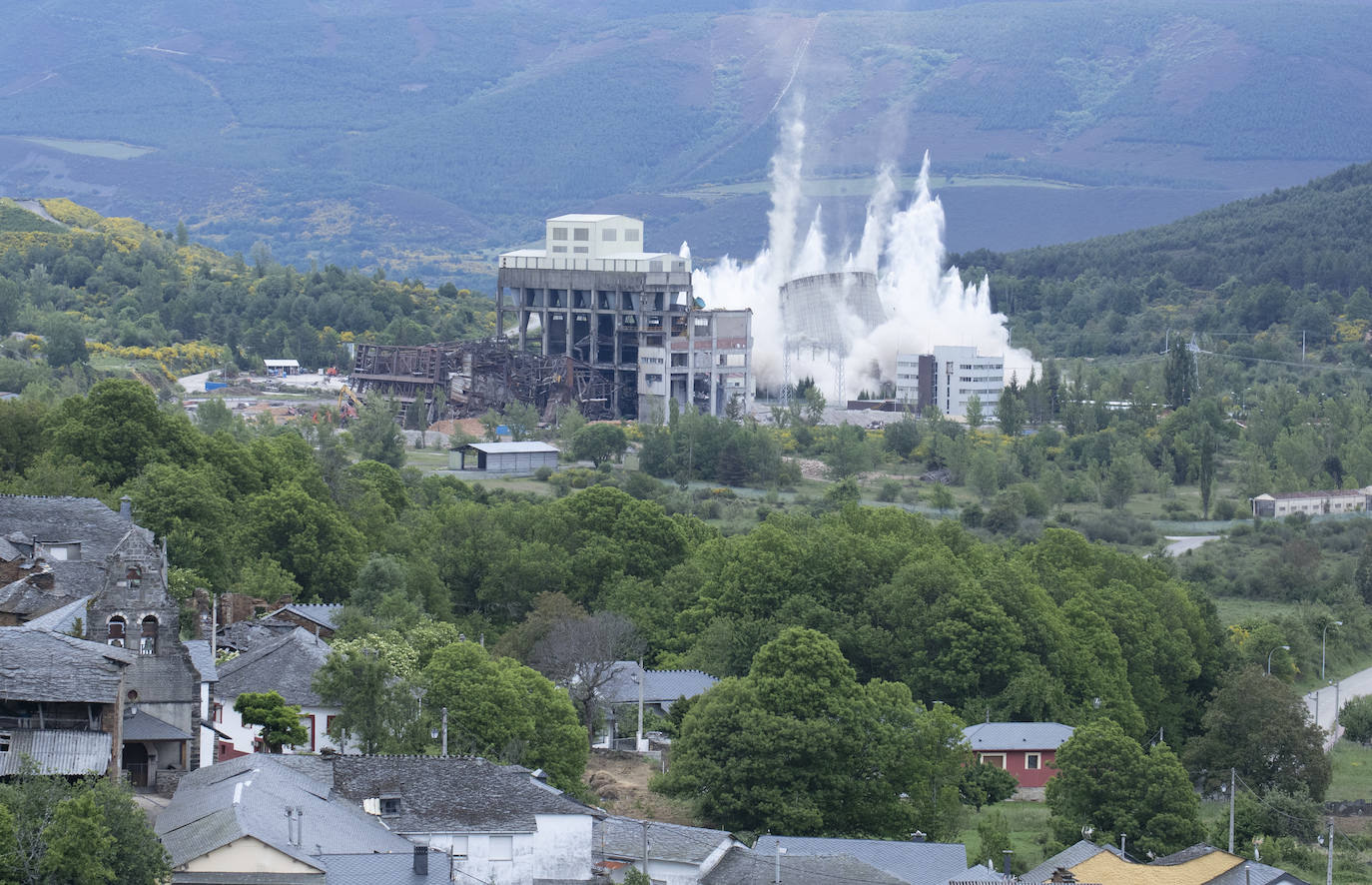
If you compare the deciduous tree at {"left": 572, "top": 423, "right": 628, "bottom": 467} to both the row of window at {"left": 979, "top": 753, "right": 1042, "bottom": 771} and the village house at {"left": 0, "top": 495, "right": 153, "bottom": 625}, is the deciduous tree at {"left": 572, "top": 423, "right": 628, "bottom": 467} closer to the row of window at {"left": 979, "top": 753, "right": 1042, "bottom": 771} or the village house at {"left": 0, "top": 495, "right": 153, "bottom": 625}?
the row of window at {"left": 979, "top": 753, "right": 1042, "bottom": 771}

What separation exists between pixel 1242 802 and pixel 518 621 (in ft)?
80.4

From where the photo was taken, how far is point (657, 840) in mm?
47094

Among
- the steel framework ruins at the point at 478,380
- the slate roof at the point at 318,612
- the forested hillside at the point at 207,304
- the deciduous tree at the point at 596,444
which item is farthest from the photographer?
the forested hillside at the point at 207,304

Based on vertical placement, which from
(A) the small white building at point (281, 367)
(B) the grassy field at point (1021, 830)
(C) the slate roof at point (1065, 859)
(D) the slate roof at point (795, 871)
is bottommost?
(B) the grassy field at point (1021, 830)

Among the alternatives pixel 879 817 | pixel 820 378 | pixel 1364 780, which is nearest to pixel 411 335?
pixel 820 378

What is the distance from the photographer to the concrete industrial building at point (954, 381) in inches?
6718

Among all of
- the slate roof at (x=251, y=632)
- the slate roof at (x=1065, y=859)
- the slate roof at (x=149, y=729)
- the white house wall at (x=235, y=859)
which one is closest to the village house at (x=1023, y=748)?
the slate roof at (x=1065, y=859)

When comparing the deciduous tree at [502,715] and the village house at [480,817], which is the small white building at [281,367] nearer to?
the deciduous tree at [502,715]

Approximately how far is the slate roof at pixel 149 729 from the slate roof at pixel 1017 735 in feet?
89.7

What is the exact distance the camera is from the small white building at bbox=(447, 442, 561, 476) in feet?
413

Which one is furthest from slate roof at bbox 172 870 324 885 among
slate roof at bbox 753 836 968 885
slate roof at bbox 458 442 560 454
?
slate roof at bbox 458 442 560 454

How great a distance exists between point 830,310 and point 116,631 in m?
150

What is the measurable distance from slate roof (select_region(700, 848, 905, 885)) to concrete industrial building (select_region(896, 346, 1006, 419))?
405 ft

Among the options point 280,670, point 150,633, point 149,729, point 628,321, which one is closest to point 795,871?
point 149,729
